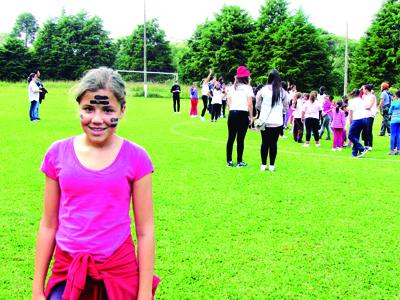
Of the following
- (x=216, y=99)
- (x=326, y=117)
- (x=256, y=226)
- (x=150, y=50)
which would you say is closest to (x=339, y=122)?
(x=326, y=117)

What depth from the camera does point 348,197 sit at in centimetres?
784

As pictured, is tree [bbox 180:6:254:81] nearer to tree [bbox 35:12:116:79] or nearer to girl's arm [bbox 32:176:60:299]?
tree [bbox 35:12:116:79]

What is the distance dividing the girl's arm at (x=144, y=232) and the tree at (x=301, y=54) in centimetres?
5425

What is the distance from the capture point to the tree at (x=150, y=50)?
7306cm

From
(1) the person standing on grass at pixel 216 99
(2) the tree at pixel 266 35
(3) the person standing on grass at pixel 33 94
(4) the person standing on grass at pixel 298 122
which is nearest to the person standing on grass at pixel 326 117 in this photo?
(4) the person standing on grass at pixel 298 122

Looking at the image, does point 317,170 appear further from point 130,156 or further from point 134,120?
point 134,120

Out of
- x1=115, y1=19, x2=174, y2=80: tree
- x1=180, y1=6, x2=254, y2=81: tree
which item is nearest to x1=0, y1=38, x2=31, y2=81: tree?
x1=115, y1=19, x2=174, y2=80: tree

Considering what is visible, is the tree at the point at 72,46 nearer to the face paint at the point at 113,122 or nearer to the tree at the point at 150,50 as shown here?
the tree at the point at 150,50

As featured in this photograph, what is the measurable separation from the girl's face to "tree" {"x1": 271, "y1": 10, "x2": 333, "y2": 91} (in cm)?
5424

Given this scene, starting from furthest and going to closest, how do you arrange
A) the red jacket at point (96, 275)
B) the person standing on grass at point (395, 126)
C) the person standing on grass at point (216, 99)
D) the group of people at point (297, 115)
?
the person standing on grass at point (216, 99)
the person standing on grass at point (395, 126)
the group of people at point (297, 115)
the red jacket at point (96, 275)

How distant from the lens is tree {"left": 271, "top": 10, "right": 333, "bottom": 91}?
5516 centimetres

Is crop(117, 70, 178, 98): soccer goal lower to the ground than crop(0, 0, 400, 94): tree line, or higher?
lower

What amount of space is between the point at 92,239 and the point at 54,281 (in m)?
0.27

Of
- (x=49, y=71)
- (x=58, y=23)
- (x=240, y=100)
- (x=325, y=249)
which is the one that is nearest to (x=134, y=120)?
(x=240, y=100)
